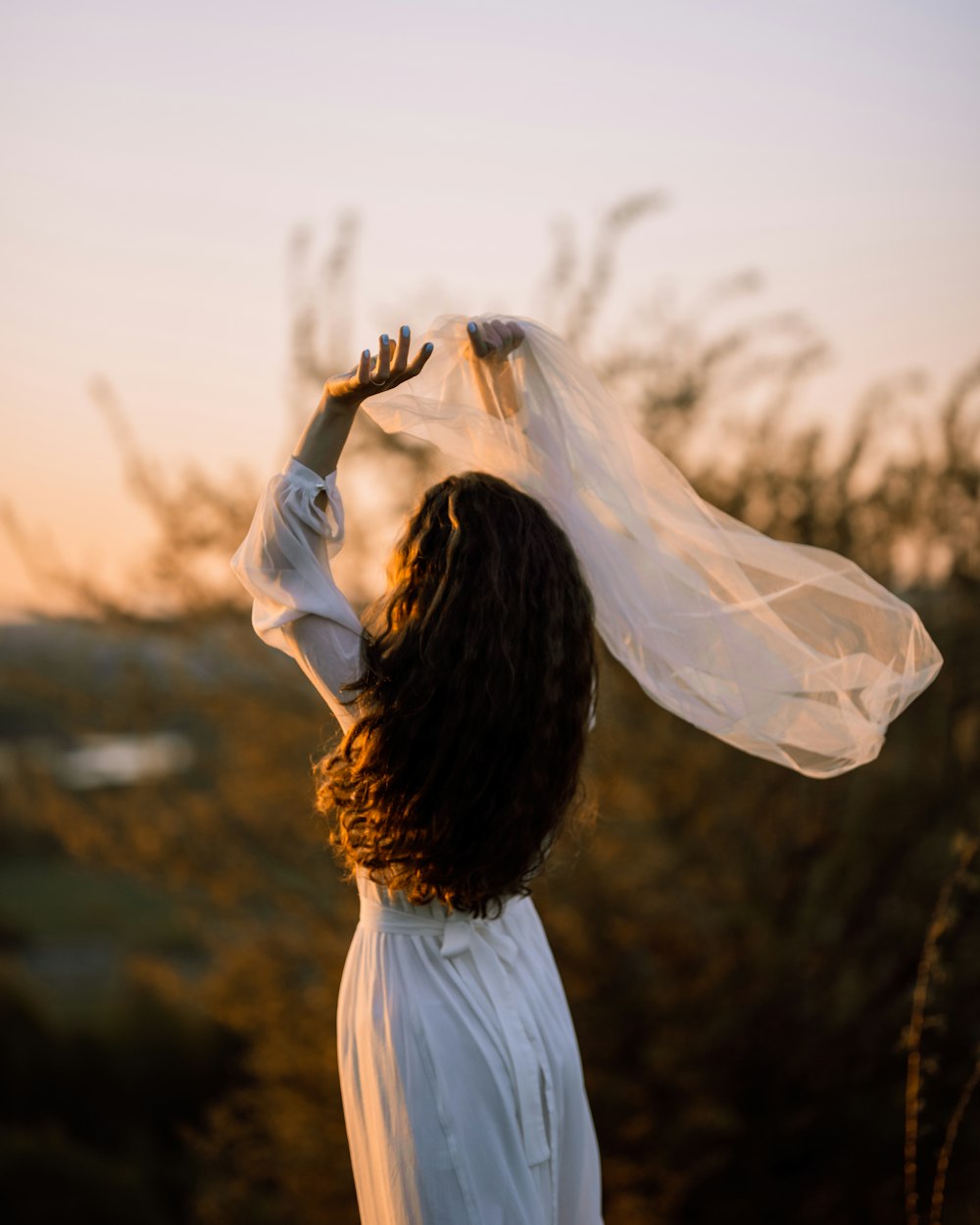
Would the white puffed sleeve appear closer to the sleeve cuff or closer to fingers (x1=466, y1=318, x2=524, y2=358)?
the sleeve cuff

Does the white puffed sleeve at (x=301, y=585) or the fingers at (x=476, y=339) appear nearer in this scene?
the white puffed sleeve at (x=301, y=585)

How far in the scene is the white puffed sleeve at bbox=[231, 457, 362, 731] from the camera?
1627mm

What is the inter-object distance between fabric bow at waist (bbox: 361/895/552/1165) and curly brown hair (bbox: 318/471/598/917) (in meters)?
0.05

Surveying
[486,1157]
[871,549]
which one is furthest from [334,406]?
[871,549]

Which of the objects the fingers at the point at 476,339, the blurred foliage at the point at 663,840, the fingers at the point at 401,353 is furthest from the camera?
the blurred foliage at the point at 663,840

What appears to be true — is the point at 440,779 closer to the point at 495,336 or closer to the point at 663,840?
the point at 495,336

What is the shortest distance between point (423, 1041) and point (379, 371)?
1042 mm

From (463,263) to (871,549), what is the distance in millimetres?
1695

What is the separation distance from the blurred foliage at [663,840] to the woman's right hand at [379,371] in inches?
65.9

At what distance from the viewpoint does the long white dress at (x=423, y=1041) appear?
159cm

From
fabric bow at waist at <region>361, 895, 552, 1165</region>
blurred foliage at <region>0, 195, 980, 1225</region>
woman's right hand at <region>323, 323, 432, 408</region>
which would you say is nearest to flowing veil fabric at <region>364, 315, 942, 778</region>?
woman's right hand at <region>323, 323, 432, 408</region>

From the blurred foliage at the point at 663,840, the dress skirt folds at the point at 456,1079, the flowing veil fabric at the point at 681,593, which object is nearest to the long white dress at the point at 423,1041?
the dress skirt folds at the point at 456,1079

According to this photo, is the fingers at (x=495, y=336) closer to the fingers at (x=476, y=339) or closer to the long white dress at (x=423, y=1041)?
the fingers at (x=476, y=339)

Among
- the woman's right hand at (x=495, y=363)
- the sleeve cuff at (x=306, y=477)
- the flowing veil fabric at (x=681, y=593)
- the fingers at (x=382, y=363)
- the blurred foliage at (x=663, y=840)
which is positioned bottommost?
the blurred foliage at (x=663, y=840)
